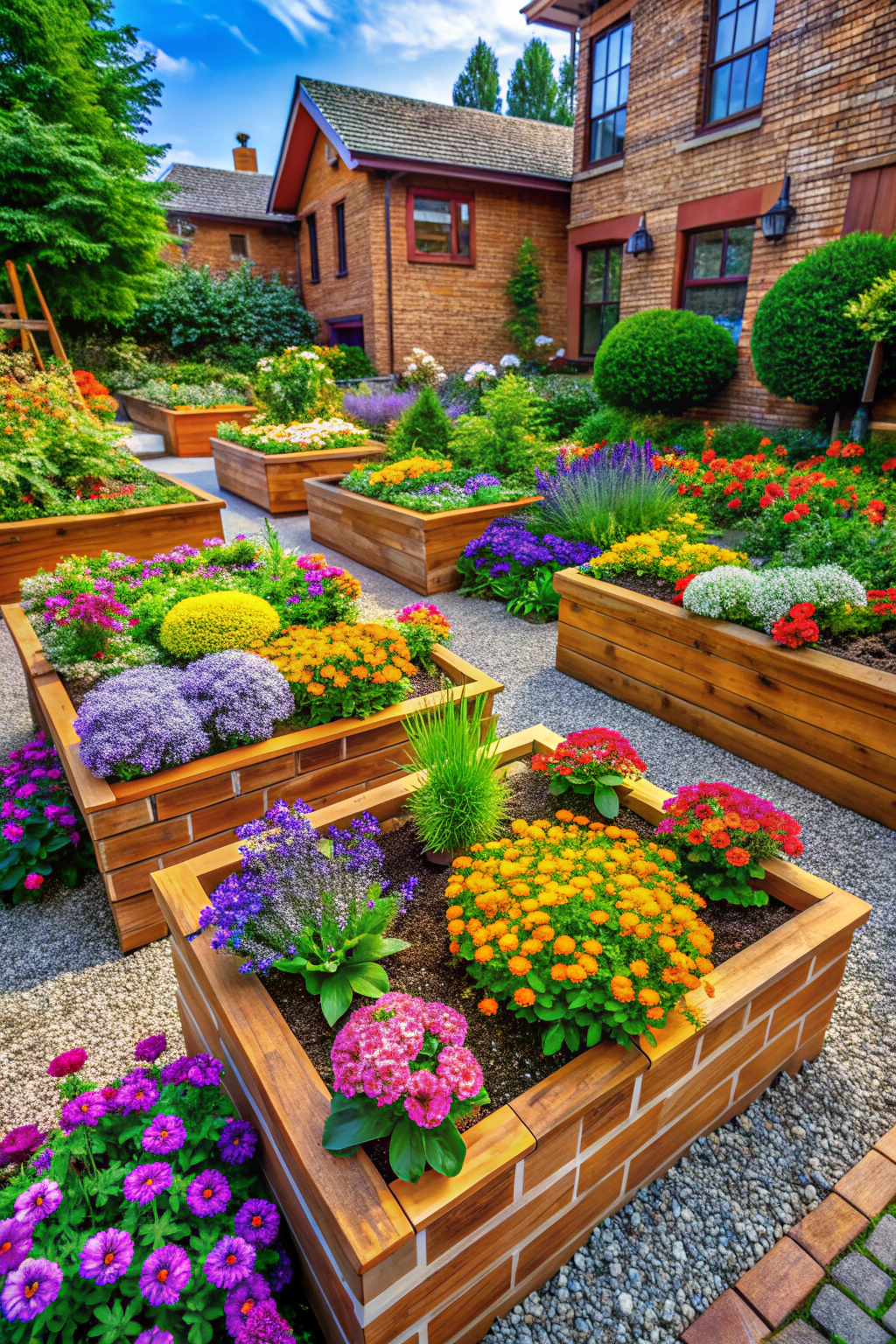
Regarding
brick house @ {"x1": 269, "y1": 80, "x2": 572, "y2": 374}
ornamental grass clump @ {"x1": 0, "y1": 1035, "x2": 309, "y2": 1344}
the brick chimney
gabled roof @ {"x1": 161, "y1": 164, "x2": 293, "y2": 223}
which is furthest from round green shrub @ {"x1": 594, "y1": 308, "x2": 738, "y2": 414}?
the brick chimney

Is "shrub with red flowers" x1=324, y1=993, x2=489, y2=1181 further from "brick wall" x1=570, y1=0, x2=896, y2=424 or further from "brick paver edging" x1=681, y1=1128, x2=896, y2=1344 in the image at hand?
"brick wall" x1=570, y1=0, x2=896, y2=424

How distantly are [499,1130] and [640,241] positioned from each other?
37.7ft

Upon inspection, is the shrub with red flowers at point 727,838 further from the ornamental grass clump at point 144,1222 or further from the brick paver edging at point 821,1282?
the ornamental grass clump at point 144,1222

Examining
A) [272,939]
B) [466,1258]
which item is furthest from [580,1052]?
[272,939]

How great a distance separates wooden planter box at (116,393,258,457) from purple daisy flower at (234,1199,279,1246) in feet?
36.8

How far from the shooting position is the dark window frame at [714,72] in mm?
8625

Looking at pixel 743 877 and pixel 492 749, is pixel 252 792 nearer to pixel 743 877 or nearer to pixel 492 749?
pixel 492 749

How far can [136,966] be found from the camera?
7.97 feet

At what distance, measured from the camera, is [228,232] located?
18078 millimetres

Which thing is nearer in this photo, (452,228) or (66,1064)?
(66,1064)

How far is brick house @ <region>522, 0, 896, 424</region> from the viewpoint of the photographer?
7531 millimetres

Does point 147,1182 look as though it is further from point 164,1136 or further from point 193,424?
point 193,424

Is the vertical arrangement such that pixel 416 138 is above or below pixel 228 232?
above

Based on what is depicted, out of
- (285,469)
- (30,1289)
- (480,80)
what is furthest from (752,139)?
(480,80)
